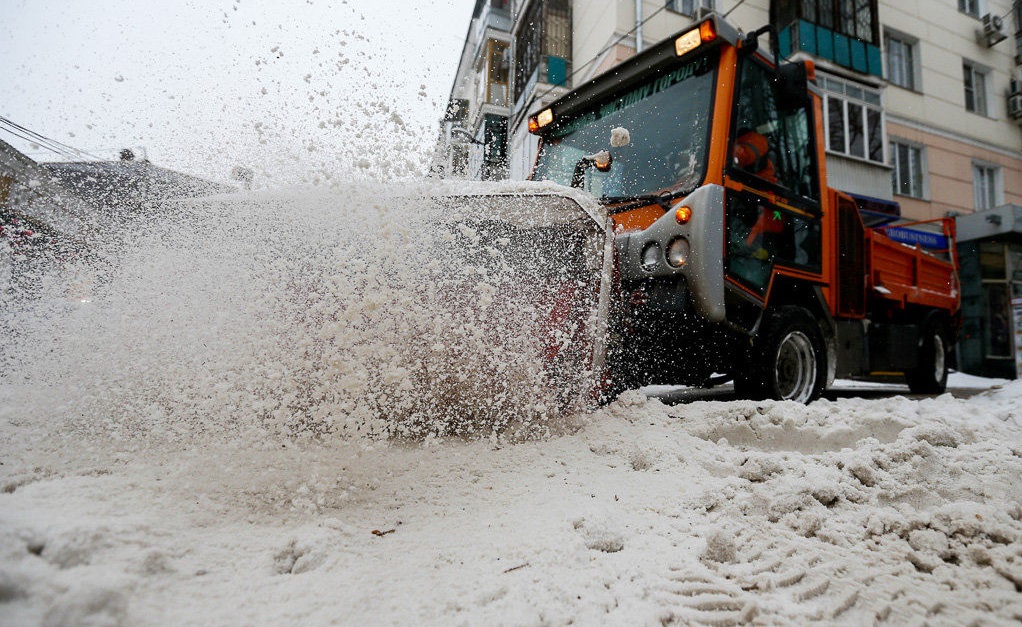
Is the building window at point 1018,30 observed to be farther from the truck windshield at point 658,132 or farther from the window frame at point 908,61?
the truck windshield at point 658,132

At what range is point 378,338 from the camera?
2127 mm

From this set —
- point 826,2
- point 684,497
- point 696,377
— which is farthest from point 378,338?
point 826,2

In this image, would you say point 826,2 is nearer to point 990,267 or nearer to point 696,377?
point 990,267

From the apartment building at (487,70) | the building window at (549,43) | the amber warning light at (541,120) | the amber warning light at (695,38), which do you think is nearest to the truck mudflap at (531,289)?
the amber warning light at (695,38)

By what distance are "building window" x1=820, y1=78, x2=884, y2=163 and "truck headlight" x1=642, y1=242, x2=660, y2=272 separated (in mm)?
12367

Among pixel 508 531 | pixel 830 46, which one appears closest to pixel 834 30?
pixel 830 46

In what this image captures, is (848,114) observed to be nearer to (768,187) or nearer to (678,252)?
(768,187)

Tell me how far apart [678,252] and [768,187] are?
114cm

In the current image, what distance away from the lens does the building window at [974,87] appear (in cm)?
1647

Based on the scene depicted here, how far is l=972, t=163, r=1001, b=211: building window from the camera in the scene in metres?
16.2

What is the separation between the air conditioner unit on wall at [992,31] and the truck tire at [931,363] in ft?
53.3

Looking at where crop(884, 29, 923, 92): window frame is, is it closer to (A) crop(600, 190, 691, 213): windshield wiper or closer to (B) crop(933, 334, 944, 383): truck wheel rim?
(B) crop(933, 334, 944, 383): truck wheel rim

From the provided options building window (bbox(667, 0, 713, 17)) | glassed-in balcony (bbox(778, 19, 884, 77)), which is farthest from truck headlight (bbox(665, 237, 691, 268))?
glassed-in balcony (bbox(778, 19, 884, 77))

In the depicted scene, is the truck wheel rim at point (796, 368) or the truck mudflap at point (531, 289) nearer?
the truck mudflap at point (531, 289)
